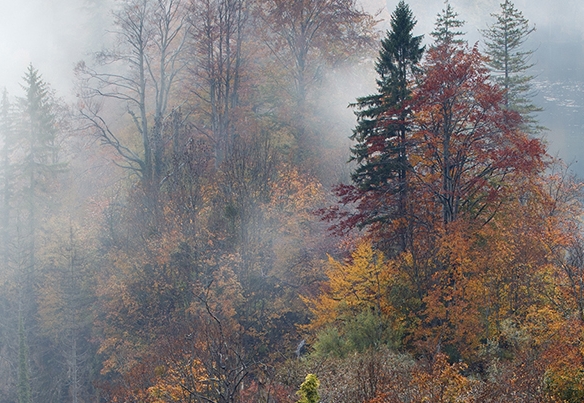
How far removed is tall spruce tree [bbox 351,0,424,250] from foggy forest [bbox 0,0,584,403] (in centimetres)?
9

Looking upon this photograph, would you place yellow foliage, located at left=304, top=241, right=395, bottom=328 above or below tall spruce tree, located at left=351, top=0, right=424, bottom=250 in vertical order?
below

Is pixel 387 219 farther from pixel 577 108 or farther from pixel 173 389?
pixel 577 108

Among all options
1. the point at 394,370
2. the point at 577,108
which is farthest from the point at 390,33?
the point at 577,108

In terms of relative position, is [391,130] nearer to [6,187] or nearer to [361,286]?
[361,286]

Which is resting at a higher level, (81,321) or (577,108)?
(577,108)

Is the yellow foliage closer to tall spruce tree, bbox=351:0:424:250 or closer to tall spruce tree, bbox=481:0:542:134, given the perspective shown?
tall spruce tree, bbox=351:0:424:250

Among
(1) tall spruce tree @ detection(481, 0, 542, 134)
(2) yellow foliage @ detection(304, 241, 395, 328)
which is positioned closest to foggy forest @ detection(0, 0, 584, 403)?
(2) yellow foliage @ detection(304, 241, 395, 328)

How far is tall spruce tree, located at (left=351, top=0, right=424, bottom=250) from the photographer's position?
20359mm

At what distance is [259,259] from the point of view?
79.6 feet

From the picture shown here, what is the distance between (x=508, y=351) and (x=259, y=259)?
11.4 meters

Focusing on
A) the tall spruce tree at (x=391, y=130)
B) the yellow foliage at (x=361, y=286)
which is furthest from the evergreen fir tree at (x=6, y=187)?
the tall spruce tree at (x=391, y=130)

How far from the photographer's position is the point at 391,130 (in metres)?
20.5

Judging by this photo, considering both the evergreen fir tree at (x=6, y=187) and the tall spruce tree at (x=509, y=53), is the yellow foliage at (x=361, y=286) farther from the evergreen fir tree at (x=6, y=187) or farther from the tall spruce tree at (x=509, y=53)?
the evergreen fir tree at (x=6, y=187)

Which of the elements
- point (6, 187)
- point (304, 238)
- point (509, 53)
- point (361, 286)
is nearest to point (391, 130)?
point (361, 286)
